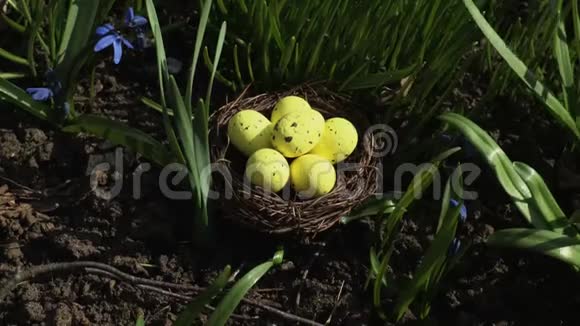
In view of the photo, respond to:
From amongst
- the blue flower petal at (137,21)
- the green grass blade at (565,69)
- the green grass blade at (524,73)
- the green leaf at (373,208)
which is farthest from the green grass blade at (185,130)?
the green grass blade at (565,69)

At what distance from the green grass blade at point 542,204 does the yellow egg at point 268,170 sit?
49cm

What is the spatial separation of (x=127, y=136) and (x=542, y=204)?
886mm

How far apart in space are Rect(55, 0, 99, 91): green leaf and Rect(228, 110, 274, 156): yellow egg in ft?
1.21

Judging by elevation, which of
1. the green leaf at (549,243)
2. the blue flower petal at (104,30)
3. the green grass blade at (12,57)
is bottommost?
the green leaf at (549,243)

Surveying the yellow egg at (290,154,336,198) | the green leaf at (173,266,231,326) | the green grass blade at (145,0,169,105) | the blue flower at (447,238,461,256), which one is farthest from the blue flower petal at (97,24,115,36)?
the blue flower at (447,238,461,256)

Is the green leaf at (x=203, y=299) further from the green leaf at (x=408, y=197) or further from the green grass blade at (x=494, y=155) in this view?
the green grass blade at (x=494, y=155)

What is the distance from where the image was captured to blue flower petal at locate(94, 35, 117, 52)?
5.91ft

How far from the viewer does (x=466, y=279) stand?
1.91 metres

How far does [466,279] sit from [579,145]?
1.37 feet

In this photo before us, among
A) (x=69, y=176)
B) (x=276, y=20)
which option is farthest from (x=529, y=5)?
(x=69, y=176)

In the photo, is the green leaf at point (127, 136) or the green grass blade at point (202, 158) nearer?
the green grass blade at point (202, 158)

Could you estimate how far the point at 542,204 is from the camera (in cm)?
179

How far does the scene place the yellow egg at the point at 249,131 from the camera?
6.10ft
